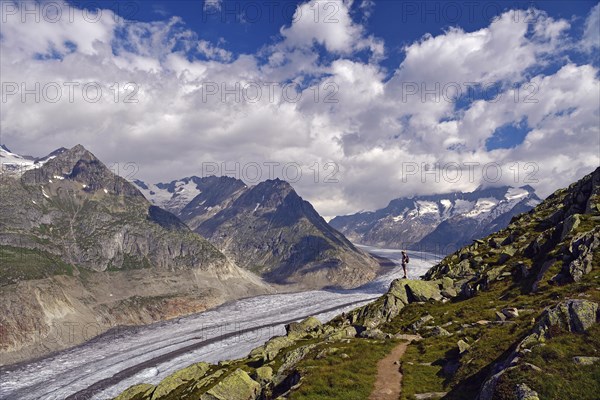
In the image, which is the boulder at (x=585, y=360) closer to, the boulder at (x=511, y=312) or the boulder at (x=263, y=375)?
the boulder at (x=511, y=312)

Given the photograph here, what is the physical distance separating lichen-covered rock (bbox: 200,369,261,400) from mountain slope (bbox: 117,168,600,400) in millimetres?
125

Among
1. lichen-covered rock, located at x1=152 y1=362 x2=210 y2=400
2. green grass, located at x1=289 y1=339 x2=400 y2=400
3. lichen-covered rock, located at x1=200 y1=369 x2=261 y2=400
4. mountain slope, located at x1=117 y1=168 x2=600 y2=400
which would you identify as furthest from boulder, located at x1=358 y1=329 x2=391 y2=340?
lichen-covered rock, located at x1=152 y1=362 x2=210 y2=400

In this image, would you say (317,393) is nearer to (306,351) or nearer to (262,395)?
(262,395)

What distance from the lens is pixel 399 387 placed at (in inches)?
1442

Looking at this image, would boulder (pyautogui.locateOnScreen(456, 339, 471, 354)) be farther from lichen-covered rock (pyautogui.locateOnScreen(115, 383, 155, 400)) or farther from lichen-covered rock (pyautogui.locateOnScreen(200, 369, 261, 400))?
lichen-covered rock (pyautogui.locateOnScreen(115, 383, 155, 400))

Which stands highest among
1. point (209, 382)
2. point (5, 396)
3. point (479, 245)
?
point (479, 245)

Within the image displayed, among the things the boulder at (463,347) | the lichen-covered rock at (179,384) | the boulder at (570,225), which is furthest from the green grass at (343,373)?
the boulder at (570,225)

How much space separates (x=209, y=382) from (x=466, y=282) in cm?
5502

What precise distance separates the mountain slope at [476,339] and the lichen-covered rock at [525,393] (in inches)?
3.2

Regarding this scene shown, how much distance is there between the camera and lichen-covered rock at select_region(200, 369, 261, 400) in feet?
149

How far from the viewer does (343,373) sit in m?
39.2

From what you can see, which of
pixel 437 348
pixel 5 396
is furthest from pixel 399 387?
pixel 5 396

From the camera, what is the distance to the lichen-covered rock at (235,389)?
45.3 metres

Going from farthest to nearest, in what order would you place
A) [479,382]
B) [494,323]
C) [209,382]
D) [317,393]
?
[209,382]
[494,323]
[317,393]
[479,382]
